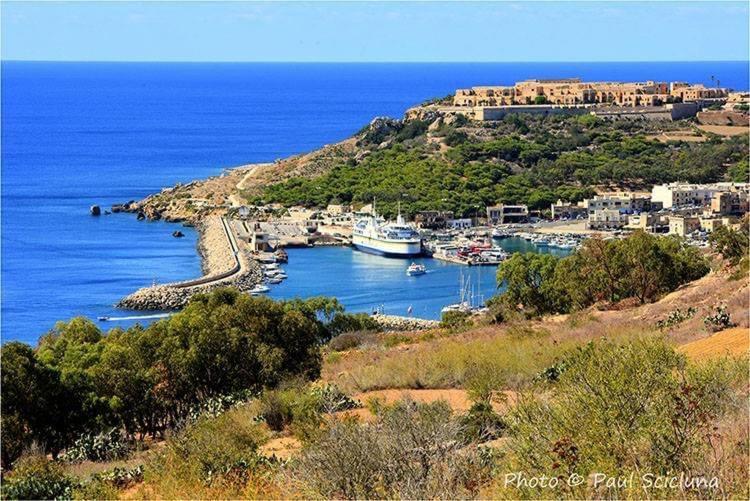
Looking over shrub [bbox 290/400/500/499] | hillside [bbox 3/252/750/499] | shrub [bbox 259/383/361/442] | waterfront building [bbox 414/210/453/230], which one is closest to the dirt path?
waterfront building [bbox 414/210/453/230]

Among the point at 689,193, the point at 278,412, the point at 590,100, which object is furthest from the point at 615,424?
the point at 590,100

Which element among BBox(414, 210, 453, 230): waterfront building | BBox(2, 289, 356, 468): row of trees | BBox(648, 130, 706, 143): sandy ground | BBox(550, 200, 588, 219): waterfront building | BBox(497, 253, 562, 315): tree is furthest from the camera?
BBox(648, 130, 706, 143): sandy ground

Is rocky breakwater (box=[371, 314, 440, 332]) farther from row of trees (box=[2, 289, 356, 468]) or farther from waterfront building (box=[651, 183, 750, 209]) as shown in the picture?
waterfront building (box=[651, 183, 750, 209])

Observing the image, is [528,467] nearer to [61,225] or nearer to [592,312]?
[592,312]

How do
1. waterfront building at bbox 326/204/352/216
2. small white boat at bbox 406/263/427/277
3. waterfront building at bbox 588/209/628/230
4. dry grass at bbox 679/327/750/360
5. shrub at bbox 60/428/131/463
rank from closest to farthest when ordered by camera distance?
shrub at bbox 60/428/131/463 < dry grass at bbox 679/327/750/360 < small white boat at bbox 406/263/427/277 < waterfront building at bbox 588/209/628/230 < waterfront building at bbox 326/204/352/216

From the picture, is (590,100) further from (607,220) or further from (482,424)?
(482,424)

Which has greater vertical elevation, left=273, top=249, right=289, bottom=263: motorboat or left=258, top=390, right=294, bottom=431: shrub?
left=258, top=390, right=294, bottom=431: shrub
